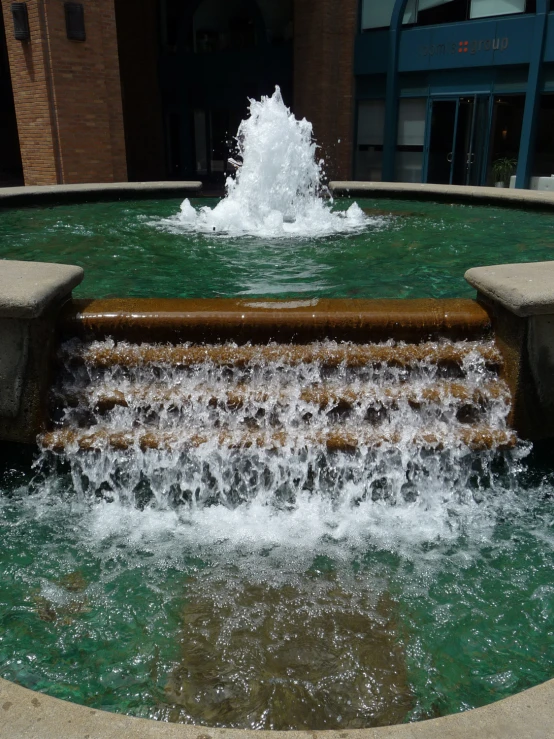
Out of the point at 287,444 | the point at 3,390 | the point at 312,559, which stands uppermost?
the point at 3,390

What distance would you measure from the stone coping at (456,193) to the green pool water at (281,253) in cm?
17

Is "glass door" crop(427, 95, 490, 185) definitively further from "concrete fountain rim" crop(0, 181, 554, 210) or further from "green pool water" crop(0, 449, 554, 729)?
"green pool water" crop(0, 449, 554, 729)

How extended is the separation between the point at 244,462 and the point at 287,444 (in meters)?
0.26

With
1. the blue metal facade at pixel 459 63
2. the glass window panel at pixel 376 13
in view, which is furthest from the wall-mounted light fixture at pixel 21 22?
the glass window panel at pixel 376 13

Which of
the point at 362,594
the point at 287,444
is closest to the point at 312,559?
the point at 362,594

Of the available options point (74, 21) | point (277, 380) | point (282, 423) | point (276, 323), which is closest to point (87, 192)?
point (74, 21)

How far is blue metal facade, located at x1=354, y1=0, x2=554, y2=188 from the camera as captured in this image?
13852 mm

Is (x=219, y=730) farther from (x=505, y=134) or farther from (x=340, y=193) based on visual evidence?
(x=505, y=134)

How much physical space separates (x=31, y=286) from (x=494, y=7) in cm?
1432

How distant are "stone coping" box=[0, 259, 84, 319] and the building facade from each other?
10517 mm

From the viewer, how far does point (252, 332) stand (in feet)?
13.1

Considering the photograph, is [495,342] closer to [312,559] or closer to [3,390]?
[312,559]

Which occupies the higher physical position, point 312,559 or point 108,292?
point 108,292

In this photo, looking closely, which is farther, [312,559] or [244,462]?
[244,462]
